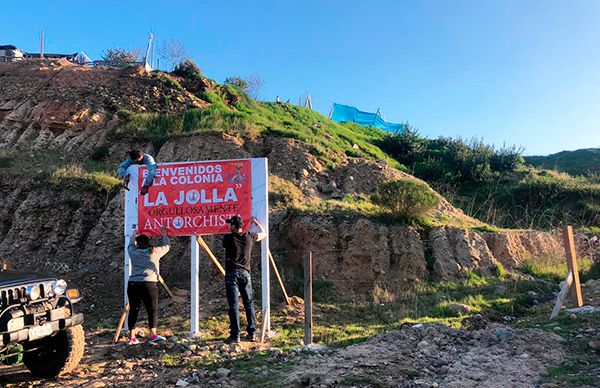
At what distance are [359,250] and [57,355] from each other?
22.2 feet

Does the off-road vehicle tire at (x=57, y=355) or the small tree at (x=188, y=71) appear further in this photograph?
the small tree at (x=188, y=71)

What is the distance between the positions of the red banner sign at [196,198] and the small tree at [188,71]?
13.6 metres

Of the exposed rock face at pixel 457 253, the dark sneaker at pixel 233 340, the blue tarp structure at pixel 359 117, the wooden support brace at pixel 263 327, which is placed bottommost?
the dark sneaker at pixel 233 340

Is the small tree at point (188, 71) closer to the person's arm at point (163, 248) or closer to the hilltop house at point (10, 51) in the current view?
the hilltop house at point (10, 51)

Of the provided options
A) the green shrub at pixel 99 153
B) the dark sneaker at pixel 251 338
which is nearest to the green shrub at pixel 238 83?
the green shrub at pixel 99 153

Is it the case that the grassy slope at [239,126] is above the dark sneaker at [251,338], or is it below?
above

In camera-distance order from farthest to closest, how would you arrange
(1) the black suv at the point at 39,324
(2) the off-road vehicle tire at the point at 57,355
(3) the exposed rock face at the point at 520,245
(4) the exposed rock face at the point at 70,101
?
(4) the exposed rock face at the point at 70,101
(3) the exposed rock face at the point at 520,245
(2) the off-road vehicle tire at the point at 57,355
(1) the black suv at the point at 39,324

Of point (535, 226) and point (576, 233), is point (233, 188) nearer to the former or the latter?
point (576, 233)

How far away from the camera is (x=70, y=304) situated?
17.9ft

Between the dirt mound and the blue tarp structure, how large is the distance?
79.3 ft

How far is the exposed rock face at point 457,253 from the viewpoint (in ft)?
35.7

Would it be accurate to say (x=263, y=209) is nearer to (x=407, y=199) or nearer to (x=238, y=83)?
(x=407, y=199)

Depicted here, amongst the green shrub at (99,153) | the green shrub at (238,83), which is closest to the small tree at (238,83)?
the green shrub at (238,83)

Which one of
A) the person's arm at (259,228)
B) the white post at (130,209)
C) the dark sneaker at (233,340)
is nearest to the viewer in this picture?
the dark sneaker at (233,340)
